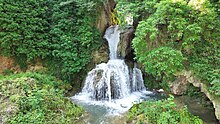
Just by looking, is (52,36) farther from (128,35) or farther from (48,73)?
(128,35)

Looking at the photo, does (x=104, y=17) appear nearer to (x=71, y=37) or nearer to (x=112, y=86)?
(x=71, y=37)

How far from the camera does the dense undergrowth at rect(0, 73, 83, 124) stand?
5.95 meters

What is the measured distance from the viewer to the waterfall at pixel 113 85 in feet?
29.1

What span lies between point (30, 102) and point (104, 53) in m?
5.08

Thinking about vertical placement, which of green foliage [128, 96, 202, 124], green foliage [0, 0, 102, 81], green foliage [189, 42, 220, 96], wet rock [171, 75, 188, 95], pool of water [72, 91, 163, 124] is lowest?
pool of water [72, 91, 163, 124]

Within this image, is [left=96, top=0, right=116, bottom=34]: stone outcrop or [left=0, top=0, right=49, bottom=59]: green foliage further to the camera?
[left=96, top=0, right=116, bottom=34]: stone outcrop

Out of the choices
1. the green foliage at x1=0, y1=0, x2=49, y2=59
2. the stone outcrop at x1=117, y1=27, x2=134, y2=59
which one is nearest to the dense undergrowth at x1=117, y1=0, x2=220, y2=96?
the stone outcrop at x1=117, y1=27, x2=134, y2=59

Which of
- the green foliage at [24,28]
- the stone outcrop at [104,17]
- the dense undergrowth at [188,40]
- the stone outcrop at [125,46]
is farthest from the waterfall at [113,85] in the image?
the dense undergrowth at [188,40]

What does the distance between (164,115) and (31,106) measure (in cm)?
412

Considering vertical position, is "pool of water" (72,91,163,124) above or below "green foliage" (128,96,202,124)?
below

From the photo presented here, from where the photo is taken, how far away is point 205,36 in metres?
5.67

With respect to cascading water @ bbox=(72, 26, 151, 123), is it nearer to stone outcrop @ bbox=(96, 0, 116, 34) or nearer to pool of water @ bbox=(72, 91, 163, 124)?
pool of water @ bbox=(72, 91, 163, 124)

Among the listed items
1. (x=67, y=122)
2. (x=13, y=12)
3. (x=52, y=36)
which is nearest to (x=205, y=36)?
(x=67, y=122)

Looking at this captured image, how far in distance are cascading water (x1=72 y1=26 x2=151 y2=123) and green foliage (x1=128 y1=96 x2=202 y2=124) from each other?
191 cm
